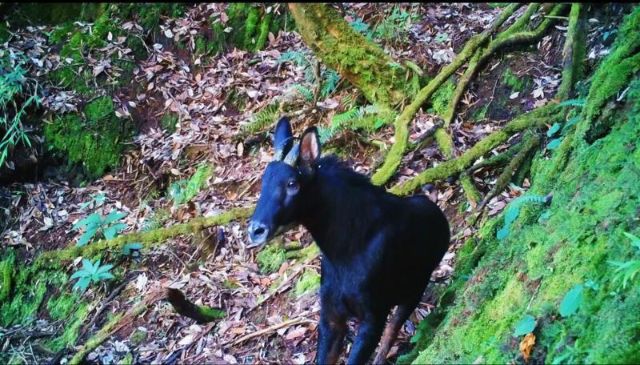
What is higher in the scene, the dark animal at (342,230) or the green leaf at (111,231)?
the dark animal at (342,230)

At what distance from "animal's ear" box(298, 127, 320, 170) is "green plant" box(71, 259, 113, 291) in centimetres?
401

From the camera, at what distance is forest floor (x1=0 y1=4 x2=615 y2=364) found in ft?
20.7

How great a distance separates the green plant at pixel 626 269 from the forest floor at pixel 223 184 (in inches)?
93.5

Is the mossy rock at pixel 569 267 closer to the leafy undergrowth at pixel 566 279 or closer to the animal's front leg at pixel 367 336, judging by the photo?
the leafy undergrowth at pixel 566 279

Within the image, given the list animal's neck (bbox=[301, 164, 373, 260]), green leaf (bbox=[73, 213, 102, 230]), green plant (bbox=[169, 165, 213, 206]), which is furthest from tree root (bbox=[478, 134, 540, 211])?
green leaf (bbox=[73, 213, 102, 230])

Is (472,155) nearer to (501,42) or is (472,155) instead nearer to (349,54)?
(501,42)

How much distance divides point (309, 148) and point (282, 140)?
12.9 inches

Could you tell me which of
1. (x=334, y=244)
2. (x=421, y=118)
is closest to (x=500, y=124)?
(x=421, y=118)

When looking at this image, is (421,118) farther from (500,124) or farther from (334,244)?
(334,244)

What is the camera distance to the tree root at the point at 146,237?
287 inches

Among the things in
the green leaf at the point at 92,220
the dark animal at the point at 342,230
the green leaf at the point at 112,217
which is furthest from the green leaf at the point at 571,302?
the green leaf at the point at 92,220

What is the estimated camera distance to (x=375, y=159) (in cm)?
752

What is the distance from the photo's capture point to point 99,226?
8.20 m

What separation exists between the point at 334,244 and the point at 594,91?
2.32m
